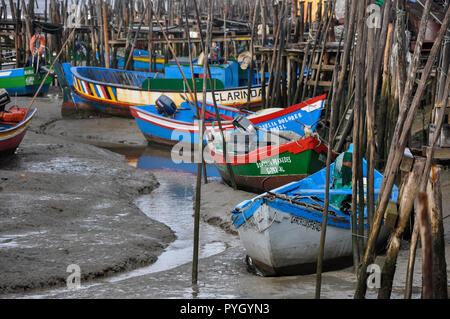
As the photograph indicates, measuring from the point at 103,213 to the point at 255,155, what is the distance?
119 inches

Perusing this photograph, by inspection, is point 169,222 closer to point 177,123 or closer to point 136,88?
point 177,123

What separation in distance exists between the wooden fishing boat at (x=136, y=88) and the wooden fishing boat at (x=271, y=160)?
22.1 ft

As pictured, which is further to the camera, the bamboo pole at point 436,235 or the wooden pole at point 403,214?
the bamboo pole at point 436,235

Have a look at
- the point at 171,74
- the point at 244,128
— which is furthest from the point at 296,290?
the point at 171,74

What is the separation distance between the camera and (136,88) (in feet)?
66.1

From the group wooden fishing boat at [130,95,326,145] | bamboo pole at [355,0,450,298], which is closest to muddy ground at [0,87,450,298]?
bamboo pole at [355,0,450,298]

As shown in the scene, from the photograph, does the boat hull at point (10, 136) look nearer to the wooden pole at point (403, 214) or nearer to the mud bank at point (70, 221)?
the mud bank at point (70, 221)

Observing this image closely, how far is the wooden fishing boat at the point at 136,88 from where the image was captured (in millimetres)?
19672

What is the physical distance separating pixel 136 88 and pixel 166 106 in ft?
10.3

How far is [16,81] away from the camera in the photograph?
2336cm

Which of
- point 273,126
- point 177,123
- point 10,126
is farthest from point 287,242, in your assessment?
point 177,123

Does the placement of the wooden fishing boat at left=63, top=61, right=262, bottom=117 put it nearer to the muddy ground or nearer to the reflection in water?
the reflection in water

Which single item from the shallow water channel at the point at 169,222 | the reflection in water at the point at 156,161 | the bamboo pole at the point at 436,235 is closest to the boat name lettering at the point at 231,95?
the reflection in water at the point at 156,161
